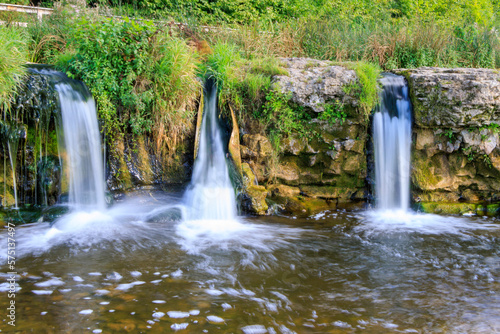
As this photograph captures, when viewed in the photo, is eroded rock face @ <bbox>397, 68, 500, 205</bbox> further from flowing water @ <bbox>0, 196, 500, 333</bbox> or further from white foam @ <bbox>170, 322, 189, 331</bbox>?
white foam @ <bbox>170, 322, 189, 331</bbox>

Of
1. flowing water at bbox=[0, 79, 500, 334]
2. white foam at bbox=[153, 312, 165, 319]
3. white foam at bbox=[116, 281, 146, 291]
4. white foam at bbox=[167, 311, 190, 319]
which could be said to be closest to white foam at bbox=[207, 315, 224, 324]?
flowing water at bbox=[0, 79, 500, 334]

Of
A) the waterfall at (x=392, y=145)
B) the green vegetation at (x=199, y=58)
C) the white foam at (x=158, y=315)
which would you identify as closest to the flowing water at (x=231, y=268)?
the white foam at (x=158, y=315)

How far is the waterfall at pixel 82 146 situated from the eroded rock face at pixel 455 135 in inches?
220

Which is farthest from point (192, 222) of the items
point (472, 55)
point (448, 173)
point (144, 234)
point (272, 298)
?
point (472, 55)

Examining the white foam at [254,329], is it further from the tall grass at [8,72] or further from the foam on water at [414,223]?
the tall grass at [8,72]

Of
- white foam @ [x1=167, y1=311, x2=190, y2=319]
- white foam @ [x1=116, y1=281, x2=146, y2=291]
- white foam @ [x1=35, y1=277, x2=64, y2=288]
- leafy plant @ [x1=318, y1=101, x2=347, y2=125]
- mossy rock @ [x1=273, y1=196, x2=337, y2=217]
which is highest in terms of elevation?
leafy plant @ [x1=318, y1=101, x2=347, y2=125]

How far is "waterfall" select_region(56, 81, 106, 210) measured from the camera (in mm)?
6078

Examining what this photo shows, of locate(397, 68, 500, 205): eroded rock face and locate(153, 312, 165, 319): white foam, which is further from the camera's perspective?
locate(397, 68, 500, 205): eroded rock face

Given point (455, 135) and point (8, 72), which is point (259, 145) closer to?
point (455, 135)

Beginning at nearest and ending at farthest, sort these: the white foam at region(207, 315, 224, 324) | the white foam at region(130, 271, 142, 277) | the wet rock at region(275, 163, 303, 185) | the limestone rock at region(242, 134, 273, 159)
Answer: the white foam at region(207, 315, 224, 324)
the white foam at region(130, 271, 142, 277)
the limestone rock at region(242, 134, 273, 159)
the wet rock at region(275, 163, 303, 185)

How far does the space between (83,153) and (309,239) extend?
3.80m

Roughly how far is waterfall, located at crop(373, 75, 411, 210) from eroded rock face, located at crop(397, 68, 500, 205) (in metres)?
0.17

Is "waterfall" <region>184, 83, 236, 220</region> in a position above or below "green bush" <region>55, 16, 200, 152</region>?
below

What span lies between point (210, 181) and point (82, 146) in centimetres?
214
